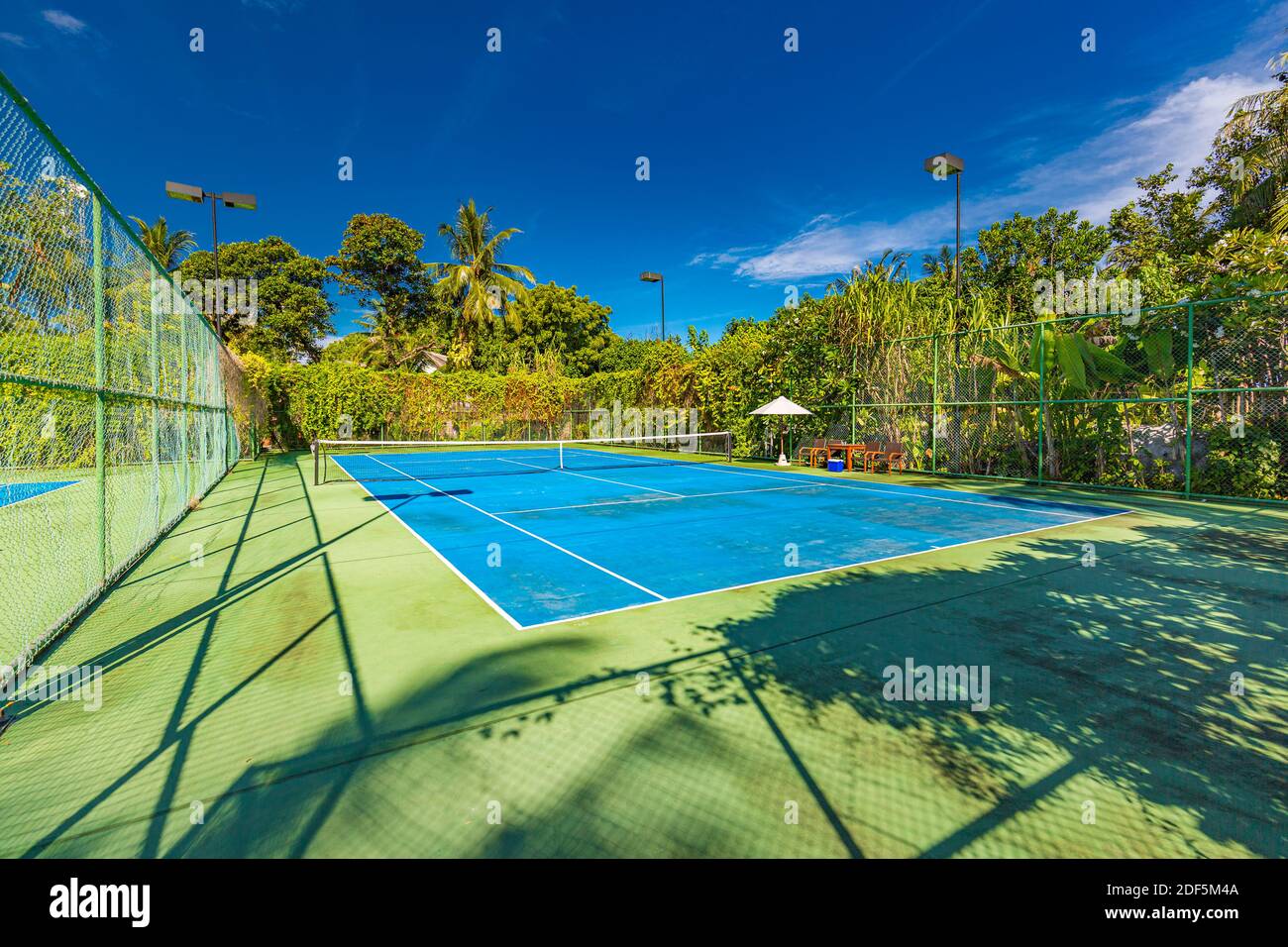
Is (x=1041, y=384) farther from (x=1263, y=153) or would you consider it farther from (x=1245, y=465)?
(x=1263, y=153)

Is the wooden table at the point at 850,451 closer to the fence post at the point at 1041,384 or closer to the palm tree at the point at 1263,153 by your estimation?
the fence post at the point at 1041,384

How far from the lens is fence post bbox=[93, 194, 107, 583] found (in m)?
5.46

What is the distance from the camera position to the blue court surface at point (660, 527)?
261 inches

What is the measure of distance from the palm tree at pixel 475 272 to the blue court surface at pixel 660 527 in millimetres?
29389

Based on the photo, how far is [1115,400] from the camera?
42.6 feet

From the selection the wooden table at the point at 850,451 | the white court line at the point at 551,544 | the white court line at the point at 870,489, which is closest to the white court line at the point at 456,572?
the white court line at the point at 551,544

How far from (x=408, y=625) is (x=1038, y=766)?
4.68 meters

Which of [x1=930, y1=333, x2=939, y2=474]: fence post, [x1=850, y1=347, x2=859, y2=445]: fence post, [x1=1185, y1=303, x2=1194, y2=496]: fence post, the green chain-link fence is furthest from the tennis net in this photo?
[x1=1185, y1=303, x2=1194, y2=496]: fence post

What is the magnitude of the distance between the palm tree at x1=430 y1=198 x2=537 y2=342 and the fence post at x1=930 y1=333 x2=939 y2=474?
109 feet

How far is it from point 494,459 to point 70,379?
64.7 ft

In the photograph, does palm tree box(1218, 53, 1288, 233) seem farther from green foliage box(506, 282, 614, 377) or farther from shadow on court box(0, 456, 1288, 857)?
green foliage box(506, 282, 614, 377)

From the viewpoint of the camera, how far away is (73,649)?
4.91m
